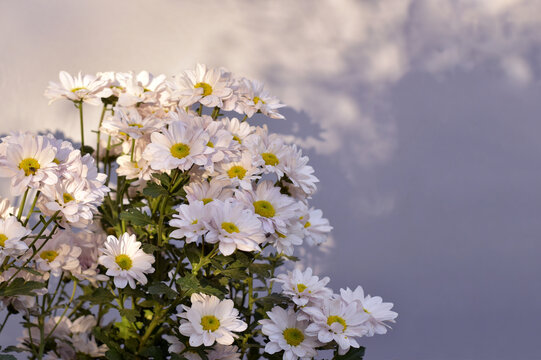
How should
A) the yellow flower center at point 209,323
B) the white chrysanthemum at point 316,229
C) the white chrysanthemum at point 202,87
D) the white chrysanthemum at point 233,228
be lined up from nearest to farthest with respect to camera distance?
the white chrysanthemum at point 233,228
the yellow flower center at point 209,323
the white chrysanthemum at point 202,87
the white chrysanthemum at point 316,229

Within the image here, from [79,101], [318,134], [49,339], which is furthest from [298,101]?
[49,339]

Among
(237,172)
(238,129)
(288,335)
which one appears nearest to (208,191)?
(237,172)

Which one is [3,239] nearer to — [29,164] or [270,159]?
[29,164]

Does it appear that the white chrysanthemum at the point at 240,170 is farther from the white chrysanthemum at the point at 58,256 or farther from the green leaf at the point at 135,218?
the white chrysanthemum at the point at 58,256

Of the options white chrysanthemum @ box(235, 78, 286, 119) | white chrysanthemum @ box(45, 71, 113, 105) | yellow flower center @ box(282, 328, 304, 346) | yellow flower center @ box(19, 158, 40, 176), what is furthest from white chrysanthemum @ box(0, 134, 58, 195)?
yellow flower center @ box(282, 328, 304, 346)

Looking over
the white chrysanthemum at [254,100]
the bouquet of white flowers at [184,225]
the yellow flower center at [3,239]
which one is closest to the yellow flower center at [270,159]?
the bouquet of white flowers at [184,225]

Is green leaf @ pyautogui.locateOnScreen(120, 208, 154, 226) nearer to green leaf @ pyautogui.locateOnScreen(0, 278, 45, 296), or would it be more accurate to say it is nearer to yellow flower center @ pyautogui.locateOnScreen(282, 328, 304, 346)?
green leaf @ pyautogui.locateOnScreen(0, 278, 45, 296)

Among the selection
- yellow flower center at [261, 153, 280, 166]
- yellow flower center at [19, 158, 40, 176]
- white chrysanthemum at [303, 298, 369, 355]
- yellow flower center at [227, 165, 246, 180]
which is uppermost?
yellow flower center at [261, 153, 280, 166]
